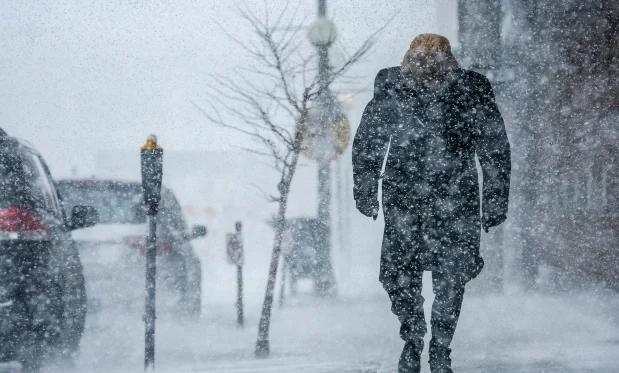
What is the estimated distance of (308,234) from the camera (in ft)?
37.9

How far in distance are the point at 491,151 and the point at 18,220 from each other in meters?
Answer: 2.61

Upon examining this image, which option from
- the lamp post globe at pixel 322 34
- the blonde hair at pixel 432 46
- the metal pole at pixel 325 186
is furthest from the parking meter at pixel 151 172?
the lamp post globe at pixel 322 34

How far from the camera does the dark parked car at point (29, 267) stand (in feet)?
14.6

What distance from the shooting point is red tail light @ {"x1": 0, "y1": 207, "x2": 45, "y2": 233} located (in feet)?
14.6

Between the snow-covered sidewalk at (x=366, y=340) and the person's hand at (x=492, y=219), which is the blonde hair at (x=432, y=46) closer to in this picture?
the person's hand at (x=492, y=219)

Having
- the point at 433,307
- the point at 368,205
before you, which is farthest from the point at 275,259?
the point at 433,307

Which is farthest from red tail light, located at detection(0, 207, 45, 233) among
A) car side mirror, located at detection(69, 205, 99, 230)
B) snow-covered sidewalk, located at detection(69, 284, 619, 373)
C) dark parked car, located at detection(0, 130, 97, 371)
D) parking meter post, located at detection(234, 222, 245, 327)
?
parking meter post, located at detection(234, 222, 245, 327)

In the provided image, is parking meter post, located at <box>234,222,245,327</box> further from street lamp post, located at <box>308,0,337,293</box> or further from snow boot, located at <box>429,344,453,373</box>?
snow boot, located at <box>429,344,453,373</box>

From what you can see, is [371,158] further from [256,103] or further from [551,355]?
[256,103]

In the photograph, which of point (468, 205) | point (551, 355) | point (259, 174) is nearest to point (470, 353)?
point (551, 355)

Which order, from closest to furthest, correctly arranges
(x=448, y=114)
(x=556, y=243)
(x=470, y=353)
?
(x=448, y=114) < (x=470, y=353) < (x=556, y=243)

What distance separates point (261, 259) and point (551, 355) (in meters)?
20.0

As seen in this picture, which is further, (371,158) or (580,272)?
(580,272)

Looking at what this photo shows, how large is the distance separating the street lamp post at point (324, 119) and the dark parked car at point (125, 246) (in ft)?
6.07
